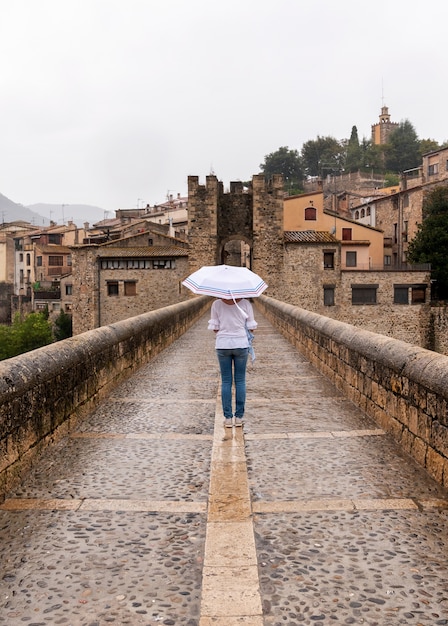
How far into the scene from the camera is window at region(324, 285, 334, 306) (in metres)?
43.9

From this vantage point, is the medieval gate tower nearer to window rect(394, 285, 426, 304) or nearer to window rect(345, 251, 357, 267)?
window rect(394, 285, 426, 304)

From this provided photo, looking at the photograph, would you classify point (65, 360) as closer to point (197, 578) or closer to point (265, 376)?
point (197, 578)

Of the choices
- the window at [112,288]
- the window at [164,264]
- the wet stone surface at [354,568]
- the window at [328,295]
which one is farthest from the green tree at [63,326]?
the wet stone surface at [354,568]

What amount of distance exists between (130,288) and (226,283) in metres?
40.6

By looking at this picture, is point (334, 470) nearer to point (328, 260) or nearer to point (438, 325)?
point (328, 260)

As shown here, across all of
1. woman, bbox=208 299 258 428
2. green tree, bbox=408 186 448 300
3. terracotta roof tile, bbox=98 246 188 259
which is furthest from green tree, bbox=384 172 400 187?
woman, bbox=208 299 258 428

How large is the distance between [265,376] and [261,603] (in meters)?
6.89

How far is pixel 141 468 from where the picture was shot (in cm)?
475

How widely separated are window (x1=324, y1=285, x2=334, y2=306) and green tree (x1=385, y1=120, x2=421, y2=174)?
57826 millimetres

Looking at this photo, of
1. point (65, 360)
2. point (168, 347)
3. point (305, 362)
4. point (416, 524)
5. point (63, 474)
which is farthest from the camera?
point (168, 347)

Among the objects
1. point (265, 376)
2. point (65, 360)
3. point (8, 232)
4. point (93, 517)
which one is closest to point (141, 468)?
point (93, 517)

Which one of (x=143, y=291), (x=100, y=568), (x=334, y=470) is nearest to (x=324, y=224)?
(x=143, y=291)

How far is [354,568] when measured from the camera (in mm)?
3088

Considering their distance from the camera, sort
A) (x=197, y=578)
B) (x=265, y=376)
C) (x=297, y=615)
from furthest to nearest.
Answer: (x=265, y=376) → (x=197, y=578) → (x=297, y=615)
